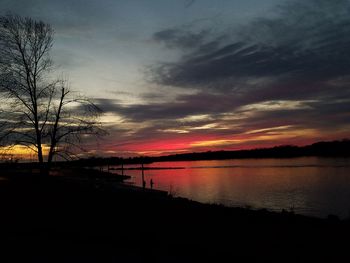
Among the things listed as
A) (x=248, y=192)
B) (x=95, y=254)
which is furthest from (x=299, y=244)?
(x=248, y=192)

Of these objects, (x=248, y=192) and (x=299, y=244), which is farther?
(x=248, y=192)

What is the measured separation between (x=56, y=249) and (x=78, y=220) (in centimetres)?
484

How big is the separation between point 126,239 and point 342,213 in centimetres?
2628

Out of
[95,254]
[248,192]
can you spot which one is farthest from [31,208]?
[248,192]

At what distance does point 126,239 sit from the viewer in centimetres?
1132

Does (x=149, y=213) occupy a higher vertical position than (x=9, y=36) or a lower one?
lower

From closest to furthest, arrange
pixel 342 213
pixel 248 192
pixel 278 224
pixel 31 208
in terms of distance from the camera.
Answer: pixel 278 224 → pixel 31 208 → pixel 342 213 → pixel 248 192

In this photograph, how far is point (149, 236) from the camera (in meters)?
11.7

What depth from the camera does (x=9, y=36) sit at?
837 inches

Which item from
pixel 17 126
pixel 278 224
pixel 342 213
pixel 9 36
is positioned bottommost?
pixel 342 213

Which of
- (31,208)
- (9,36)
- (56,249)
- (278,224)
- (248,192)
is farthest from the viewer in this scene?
(248,192)

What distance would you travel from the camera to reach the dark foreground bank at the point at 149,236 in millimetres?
9586

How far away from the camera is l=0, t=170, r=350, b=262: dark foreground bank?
9.59m

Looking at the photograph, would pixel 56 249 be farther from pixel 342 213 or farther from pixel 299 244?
pixel 342 213
